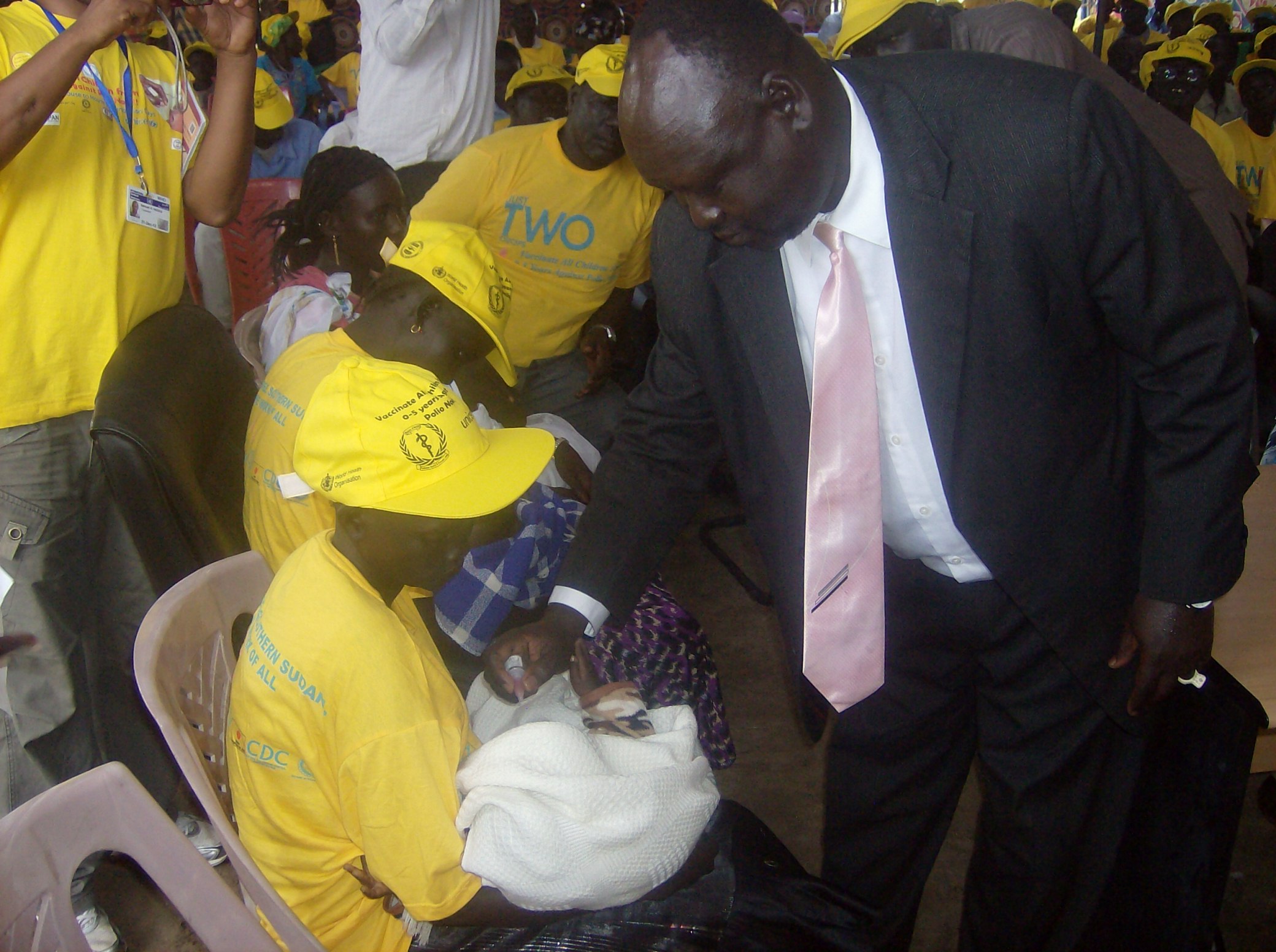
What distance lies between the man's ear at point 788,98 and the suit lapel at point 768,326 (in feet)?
0.74

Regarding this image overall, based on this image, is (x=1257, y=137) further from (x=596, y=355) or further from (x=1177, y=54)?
(x=596, y=355)

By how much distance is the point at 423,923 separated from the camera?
1432 mm

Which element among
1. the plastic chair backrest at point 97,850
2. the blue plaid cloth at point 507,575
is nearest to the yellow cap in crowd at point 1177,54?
the blue plaid cloth at point 507,575

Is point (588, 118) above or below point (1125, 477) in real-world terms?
above

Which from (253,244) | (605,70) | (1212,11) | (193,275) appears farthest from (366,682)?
(1212,11)

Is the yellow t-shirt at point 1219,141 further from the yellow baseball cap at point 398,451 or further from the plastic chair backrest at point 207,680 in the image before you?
the plastic chair backrest at point 207,680

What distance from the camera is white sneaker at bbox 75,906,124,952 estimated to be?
206 cm

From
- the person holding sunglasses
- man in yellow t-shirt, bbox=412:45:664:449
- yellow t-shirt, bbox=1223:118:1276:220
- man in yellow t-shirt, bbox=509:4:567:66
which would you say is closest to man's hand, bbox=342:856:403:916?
man in yellow t-shirt, bbox=412:45:664:449

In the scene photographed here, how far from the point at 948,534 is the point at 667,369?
0.55m

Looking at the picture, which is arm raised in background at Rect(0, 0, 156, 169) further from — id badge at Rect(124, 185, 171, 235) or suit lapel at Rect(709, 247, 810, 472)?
suit lapel at Rect(709, 247, 810, 472)

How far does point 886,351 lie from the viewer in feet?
4.22

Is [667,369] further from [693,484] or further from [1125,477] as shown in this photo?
[1125,477]

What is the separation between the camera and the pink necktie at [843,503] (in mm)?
Answer: 1244

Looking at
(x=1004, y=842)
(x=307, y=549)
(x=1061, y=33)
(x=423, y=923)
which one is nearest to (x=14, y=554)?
(x=307, y=549)
